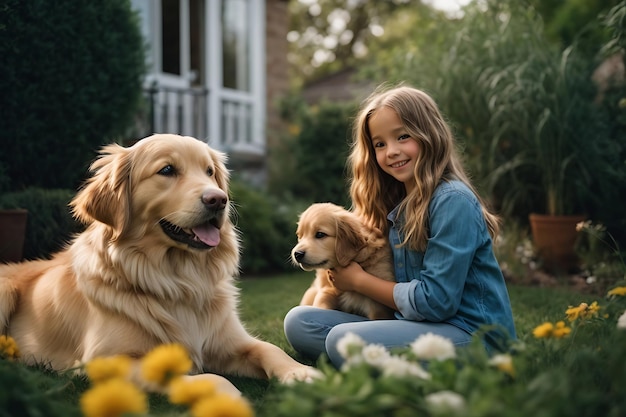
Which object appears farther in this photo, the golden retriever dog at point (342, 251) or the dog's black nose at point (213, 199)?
the golden retriever dog at point (342, 251)

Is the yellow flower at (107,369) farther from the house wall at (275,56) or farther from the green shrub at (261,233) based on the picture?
the house wall at (275,56)

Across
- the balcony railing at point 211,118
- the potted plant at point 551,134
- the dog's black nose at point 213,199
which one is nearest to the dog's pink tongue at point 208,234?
the dog's black nose at point 213,199

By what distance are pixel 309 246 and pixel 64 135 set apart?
261cm

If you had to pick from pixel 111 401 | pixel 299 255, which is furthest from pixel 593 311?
pixel 111 401

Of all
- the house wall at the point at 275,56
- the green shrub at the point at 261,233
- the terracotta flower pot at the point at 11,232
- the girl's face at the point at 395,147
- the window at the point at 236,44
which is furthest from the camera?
the house wall at the point at 275,56

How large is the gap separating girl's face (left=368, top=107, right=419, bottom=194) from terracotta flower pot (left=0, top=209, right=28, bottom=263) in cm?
247

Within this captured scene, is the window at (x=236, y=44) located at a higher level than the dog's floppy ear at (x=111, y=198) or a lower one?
higher

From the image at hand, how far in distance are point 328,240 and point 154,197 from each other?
945mm

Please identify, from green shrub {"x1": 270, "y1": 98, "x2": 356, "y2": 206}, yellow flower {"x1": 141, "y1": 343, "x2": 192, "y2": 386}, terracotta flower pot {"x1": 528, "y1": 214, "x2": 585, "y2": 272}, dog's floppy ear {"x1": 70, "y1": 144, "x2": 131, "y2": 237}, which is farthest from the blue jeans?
green shrub {"x1": 270, "y1": 98, "x2": 356, "y2": 206}

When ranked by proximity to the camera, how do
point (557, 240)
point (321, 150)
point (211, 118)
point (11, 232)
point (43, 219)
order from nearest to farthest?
point (11, 232)
point (43, 219)
point (557, 240)
point (321, 150)
point (211, 118)

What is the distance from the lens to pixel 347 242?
119 inches

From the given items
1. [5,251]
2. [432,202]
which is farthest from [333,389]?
[5,251]

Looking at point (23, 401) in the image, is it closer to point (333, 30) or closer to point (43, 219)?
point (43, 219)

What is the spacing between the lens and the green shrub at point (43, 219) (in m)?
4.21
